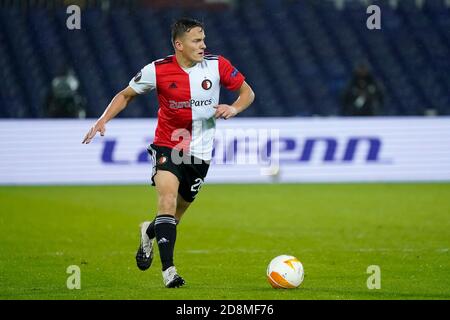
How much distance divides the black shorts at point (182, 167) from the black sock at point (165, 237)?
0.39 meters

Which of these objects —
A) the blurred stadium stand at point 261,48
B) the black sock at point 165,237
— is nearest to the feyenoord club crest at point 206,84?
the black sock at point 165,237

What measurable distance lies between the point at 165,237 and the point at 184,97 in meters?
1.15

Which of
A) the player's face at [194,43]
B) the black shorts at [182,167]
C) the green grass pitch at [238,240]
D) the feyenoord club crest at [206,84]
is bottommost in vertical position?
the green grass pitch at [238,240]

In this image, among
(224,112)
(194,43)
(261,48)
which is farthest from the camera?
(261,48)

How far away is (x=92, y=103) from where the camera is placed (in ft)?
71.4

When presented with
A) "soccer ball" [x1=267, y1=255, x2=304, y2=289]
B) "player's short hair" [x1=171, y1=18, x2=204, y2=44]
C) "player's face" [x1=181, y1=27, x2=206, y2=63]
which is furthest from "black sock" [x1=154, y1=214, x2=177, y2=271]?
"player's short hair" [x1=171, y1=18, x2=204, y2=44]

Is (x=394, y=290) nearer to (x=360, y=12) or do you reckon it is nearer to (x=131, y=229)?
(x=131, y=229)

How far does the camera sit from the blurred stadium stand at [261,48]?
22.3m

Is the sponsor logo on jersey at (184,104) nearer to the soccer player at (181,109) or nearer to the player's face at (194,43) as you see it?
the soccer player at (181,109)

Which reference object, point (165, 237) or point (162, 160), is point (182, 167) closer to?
point (162, 160)

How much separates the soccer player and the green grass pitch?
77 centimetres

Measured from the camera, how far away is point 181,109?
8.23 m

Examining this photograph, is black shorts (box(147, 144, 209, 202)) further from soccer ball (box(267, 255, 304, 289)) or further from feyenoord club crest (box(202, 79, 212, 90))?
soccer ball (box(267, 255, 304, 289))

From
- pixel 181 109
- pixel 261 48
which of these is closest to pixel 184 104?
pixel 181 109
